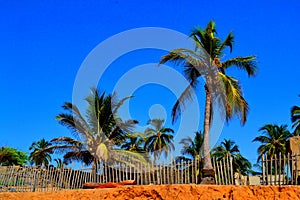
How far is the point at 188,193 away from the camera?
7469 mm

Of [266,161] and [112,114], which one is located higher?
[112,114]

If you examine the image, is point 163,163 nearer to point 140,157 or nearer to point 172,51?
point 172,51

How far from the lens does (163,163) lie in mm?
10773

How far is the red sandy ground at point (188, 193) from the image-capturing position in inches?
270

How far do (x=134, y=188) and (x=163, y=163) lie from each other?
9.17 ft

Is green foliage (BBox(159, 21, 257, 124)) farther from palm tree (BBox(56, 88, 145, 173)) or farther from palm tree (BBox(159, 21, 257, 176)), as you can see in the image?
palm tree (BBox(56, 88, 145, 173))

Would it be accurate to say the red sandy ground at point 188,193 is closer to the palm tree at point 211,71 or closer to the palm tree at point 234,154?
the palm tree at point 211,71

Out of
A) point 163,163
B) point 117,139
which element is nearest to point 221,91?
point 163,163

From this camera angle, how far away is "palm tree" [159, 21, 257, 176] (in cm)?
1419

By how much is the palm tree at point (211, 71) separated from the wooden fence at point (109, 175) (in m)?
2.82

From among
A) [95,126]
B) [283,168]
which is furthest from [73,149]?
[283,168]

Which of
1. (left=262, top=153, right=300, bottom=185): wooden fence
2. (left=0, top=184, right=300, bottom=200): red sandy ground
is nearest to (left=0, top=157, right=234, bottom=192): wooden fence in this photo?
(left=262, top=153, right=300, bottom=185): wooden fence

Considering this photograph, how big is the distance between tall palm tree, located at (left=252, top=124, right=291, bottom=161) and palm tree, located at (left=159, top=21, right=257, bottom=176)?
2295 centimetres

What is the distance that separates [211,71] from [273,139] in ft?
82.9
